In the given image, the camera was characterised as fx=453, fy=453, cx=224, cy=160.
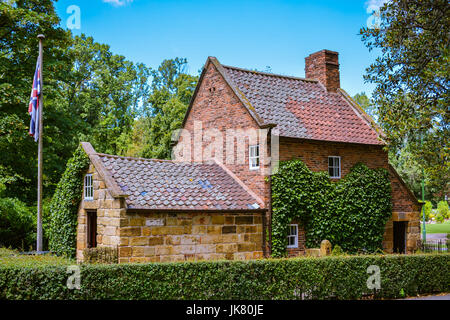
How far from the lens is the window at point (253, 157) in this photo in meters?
19.4

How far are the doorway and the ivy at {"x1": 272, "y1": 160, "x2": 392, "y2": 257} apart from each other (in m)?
2.07

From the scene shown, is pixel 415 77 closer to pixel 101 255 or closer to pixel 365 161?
pixel 365 161

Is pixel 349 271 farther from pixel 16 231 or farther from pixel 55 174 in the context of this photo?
pixel 55 174

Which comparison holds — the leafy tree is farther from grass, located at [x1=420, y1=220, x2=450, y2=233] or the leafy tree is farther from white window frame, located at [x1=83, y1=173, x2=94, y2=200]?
grass, located at [x1=420, y1=220, x2=450, y2=233]

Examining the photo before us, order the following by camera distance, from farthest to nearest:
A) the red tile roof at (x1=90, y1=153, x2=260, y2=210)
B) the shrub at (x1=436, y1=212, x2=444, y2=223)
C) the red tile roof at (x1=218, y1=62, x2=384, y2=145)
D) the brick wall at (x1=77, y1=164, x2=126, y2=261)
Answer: the shrub at (x1=436, y1=212, x2=444, y2=223)
the red tile roof at (x1=218, y1=62, x2=384, y2=145)
the red tile roof at (x1=90, y1=153, x2=260, y2=210)
the brick wall at (x1=77, y1=164, x2=126, y2=261)

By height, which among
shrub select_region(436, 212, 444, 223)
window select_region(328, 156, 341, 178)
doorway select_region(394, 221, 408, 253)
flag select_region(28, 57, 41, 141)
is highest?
flag select_region(28, 57, 41, 141)

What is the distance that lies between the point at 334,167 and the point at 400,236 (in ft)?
19.5

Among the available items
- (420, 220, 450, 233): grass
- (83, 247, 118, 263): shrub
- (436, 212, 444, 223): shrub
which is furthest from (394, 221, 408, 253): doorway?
(436, 212, 444, 223): shrub

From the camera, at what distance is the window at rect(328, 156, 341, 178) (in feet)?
67.4

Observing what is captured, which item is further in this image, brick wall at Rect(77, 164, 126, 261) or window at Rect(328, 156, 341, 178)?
window at Rect(328, 156, 341, 178)

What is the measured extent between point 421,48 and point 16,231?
66.2 ft

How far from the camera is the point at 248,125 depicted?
19719 mm

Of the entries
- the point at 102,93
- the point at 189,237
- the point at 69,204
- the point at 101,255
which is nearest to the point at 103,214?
the point at 101,255
